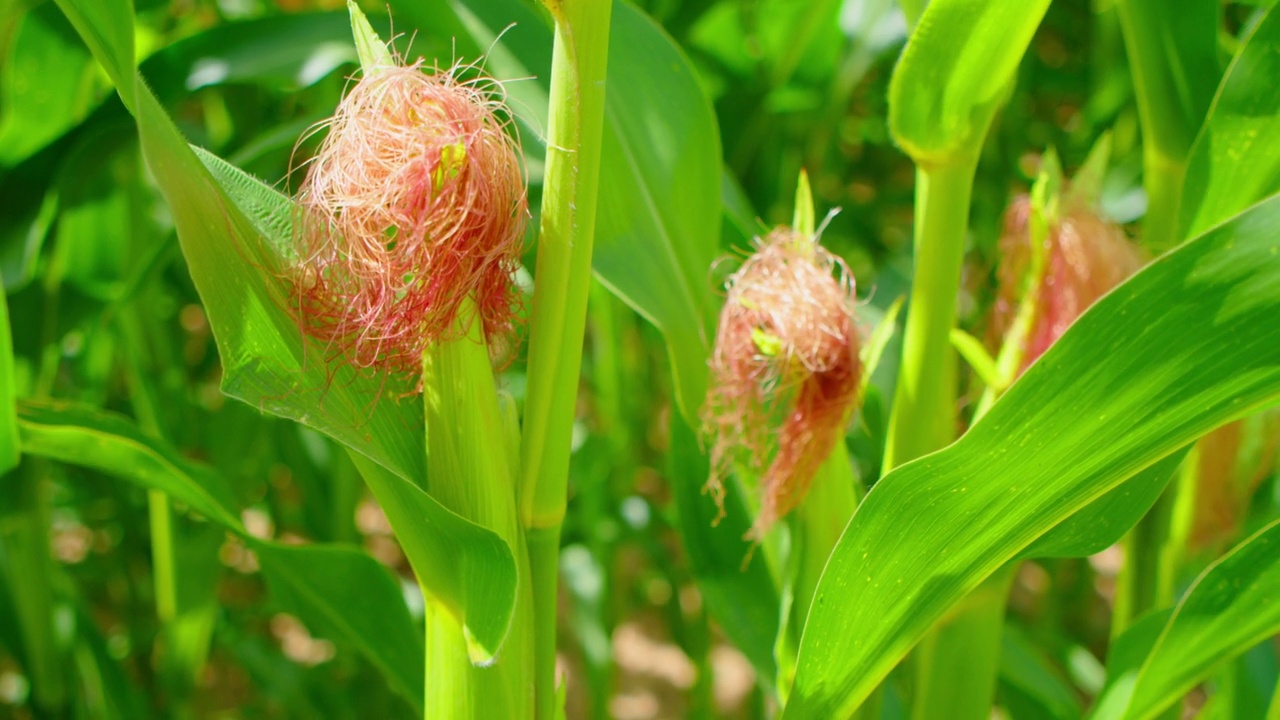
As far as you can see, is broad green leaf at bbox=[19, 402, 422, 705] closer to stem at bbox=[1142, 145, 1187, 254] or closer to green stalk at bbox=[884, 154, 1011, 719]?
green stalk at bbox=[884, 154, 1011, 719]

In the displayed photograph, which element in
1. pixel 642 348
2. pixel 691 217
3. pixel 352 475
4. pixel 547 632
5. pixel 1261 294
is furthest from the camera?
pixel 642 348

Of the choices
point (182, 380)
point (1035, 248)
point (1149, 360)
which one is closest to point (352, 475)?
point (182, 380)

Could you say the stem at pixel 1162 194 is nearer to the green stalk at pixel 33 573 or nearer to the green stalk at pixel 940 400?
the green stalk at pixel 940 400

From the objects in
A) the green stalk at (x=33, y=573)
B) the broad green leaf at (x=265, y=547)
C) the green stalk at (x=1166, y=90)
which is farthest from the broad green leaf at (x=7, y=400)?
the green stalk at (x=1166, y=90)

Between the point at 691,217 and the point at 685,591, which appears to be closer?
→ the point at 691,217

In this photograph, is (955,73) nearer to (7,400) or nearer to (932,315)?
(932,315)

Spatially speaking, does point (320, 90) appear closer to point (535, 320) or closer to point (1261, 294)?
point (535, 320)

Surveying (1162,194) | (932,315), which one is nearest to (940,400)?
(932,315)
